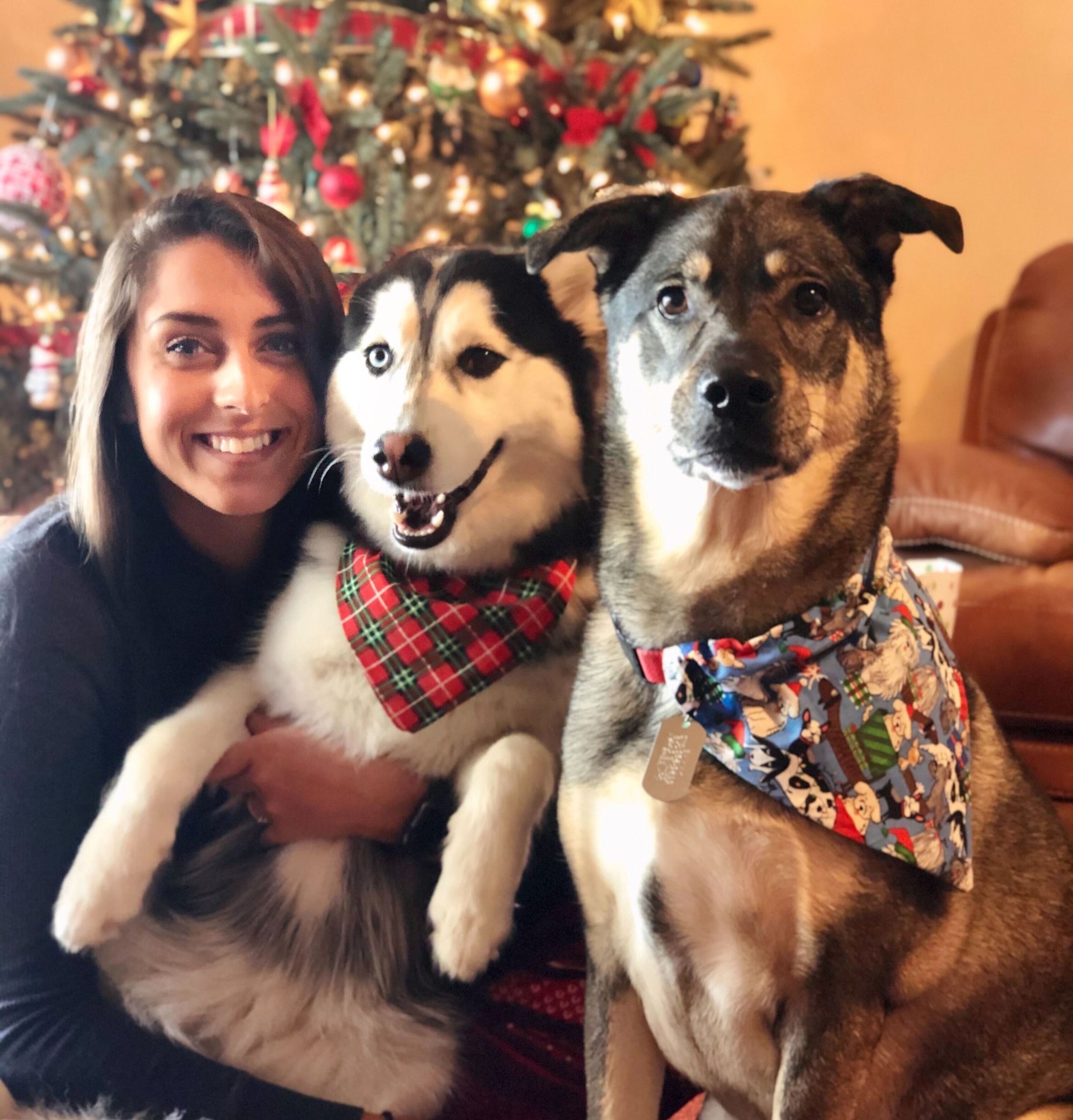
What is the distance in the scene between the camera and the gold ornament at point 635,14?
264cm

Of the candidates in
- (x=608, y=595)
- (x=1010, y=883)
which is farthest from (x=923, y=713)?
(x=608, y=595)

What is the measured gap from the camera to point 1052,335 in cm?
278

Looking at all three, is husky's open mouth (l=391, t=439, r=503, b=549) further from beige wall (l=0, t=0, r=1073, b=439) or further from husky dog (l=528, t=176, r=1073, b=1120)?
beige wall (l=0, t=0, r=1073, b=439)

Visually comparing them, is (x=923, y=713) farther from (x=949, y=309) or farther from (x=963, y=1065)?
(x=949, y=309)

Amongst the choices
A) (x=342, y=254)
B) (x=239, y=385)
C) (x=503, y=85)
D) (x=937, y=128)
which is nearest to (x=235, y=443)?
(x=239, y=385)

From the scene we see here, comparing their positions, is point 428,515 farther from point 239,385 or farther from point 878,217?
point 878,217

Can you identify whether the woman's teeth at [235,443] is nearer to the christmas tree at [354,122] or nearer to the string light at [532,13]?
the christmas tree at [354,122]

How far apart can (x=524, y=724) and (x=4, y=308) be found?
272 centimetres

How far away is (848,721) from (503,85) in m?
2.16

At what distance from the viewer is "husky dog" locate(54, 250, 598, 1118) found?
3.75 ft

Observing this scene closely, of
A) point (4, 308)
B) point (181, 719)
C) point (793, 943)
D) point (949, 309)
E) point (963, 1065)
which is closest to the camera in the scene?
point (793, 943)

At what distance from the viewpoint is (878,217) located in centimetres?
107

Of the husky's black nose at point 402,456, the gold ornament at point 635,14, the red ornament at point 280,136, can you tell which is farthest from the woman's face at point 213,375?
the gold ornament at point 635,14

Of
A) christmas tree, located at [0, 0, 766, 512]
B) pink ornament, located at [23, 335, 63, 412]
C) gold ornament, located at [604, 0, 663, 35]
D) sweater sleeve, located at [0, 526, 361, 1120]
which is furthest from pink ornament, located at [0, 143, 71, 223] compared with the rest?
sweater sleeve, located at [0, 526, 361, 1120]
